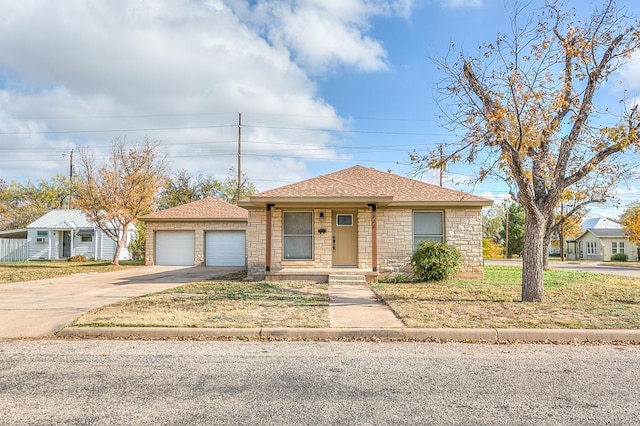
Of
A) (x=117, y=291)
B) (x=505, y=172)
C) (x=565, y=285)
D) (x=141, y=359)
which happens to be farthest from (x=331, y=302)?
(x=565, y=285)

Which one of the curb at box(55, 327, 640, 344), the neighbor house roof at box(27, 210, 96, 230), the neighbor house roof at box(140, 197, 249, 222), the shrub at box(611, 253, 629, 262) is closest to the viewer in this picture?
the curb at box(55, 327, 640, 344)

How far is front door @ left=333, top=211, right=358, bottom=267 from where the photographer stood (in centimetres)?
1430

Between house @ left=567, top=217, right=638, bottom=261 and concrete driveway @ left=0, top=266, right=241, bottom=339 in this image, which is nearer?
concrete driveway @ left=0, top=266, right=241, bottom=339

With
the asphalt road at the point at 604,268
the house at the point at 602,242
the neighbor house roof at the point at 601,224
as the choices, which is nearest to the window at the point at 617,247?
the house at the point at 602,242

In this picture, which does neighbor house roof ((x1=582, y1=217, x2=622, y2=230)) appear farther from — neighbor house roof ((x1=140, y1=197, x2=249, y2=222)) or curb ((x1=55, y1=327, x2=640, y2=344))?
curb ((x1=55, y1=327, x2=640, y2=344))

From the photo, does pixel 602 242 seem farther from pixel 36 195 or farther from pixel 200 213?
pixel 36 195

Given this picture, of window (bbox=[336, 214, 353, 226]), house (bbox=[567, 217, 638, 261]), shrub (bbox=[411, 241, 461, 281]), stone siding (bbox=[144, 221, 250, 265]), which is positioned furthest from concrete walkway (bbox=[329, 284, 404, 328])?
house (bbox=[567, 217, 638, 261])

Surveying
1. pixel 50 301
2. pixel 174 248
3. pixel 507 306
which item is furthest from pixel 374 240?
pixel 174 248

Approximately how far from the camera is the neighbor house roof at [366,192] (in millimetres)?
12984

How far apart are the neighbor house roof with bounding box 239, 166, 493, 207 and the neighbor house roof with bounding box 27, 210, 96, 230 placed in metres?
20.7

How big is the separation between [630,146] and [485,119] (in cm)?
286

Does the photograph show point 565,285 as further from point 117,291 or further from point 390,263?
point 117,291

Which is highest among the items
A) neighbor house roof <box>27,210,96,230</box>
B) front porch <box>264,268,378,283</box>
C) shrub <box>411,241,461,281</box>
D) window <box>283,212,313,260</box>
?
neighbor house roof <box>27,210,96,230</box>

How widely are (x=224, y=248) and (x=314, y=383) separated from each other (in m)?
19.4
